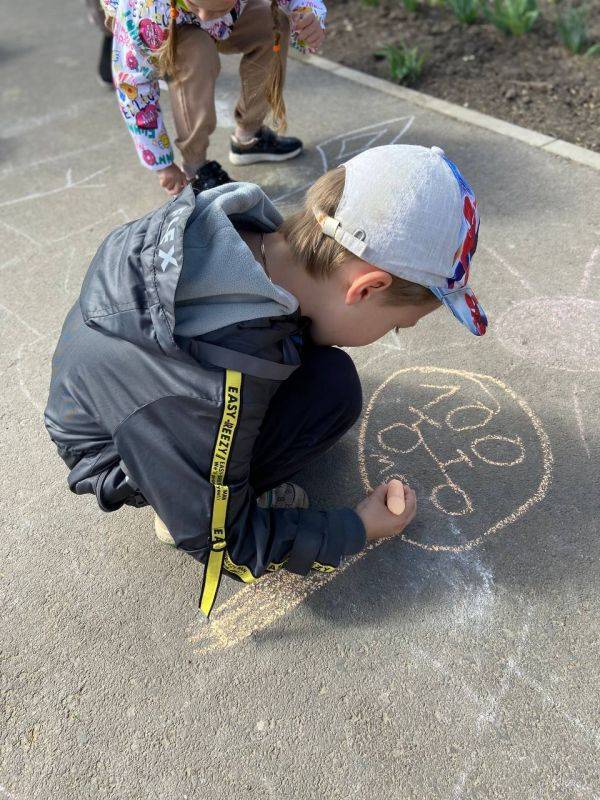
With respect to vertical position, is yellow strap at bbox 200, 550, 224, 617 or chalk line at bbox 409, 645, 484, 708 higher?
yellow strap at bbox 200, 550, 224, 617

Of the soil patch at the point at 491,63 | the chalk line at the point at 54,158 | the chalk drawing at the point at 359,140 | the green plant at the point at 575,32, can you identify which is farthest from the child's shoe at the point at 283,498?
the green plant at the point at 575,32

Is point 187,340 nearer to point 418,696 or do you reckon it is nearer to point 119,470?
point 119,470

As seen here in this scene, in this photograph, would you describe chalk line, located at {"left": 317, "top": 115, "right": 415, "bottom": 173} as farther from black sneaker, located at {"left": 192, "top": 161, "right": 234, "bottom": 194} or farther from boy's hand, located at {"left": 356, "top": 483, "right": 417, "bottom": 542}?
boy's hand, located at {"left": 356, "top": 483, "right": 417, "bottom": 542}

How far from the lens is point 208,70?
9.45 ft

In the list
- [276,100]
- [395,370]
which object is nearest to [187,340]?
[395,370]

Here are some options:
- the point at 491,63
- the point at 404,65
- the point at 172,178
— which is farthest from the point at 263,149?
the point at 491,63

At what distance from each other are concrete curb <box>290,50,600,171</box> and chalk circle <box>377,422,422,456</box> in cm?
175

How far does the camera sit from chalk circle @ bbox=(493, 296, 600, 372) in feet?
7.66

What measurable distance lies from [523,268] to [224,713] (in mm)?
1897

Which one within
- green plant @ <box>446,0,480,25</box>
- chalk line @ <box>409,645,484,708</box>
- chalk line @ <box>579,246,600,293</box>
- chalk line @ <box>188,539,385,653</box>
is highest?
green plant @ <box>446,0,480,25</box>

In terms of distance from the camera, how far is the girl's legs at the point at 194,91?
111 inches

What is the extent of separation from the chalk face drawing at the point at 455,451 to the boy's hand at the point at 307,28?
155 centimetres

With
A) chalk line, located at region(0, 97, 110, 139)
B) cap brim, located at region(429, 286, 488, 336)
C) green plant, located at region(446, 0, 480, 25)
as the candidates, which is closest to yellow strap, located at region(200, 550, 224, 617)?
cap brim, located at region(429, 286, 488, 336)

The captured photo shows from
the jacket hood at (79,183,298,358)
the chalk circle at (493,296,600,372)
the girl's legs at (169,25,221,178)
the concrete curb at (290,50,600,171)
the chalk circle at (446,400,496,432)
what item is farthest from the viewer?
the concrete curb at (290,50,600,171)
